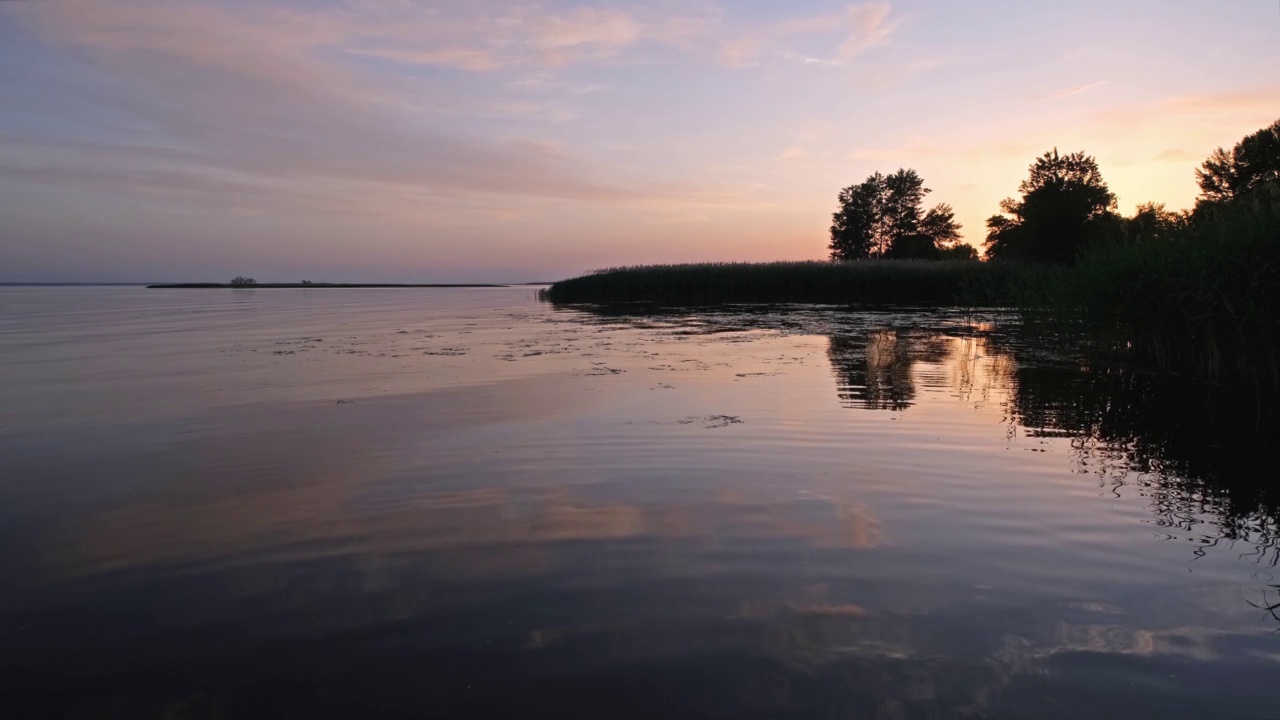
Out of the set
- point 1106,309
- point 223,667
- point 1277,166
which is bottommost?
point 223,667

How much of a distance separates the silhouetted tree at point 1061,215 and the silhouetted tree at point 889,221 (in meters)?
10.4

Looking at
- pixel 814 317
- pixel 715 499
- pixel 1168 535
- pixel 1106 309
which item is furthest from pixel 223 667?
pixel 814 317

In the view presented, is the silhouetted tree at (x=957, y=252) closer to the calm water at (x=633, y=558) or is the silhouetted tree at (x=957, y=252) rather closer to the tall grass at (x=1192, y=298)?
the tall grass at (x=1192, y=298)

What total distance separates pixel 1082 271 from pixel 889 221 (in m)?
75.6

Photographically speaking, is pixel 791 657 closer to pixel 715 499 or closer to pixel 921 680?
pixel 921 680

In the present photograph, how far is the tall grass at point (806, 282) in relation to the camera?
43.1m

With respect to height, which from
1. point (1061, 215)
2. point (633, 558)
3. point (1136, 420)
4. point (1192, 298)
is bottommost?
point (633, 558)

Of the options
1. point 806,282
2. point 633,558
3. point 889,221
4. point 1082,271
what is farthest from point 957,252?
point 633,558

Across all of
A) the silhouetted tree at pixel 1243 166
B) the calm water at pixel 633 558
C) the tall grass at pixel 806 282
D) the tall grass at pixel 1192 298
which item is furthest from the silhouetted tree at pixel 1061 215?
the calm water at pixel 633 558

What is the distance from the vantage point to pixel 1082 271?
1418 centimetres

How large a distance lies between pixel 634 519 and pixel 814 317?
2581cm

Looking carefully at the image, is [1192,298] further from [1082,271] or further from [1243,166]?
[1243,166]

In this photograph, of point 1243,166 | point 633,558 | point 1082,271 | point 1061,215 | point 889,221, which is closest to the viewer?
point 633,558

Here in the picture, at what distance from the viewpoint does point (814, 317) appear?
98.4 ft
